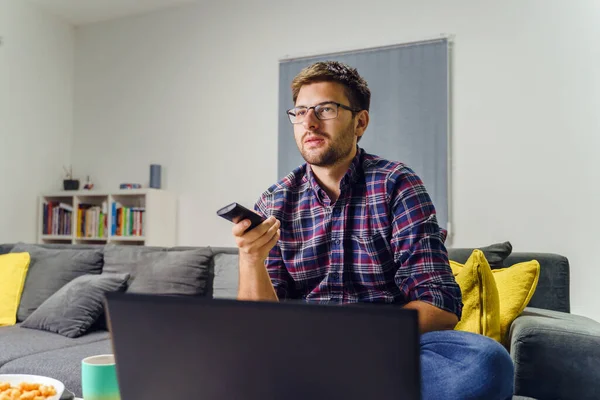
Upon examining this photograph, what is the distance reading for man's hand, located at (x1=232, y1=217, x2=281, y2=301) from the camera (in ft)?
3.50

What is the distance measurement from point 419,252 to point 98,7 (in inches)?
149

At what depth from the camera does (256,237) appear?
42.5 inches

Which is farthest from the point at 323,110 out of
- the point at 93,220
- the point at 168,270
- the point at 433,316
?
A: the point at 93,220

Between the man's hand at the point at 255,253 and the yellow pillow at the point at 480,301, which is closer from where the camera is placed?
the man's hand at the point at 255,253

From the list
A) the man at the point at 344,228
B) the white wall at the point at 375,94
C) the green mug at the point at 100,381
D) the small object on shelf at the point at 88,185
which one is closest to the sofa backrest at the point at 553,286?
the white wall at the point at 375,94

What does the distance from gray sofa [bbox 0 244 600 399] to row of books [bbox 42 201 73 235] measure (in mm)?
818

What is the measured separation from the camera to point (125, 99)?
417 cm

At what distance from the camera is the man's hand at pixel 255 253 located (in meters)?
1.07

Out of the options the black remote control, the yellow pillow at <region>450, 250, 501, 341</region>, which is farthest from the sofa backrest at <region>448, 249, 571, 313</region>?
the black remote control

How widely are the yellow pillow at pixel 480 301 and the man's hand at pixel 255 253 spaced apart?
75cm

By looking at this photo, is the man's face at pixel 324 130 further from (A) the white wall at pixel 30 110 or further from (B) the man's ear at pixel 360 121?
(A) the white wall at pixel 30 110

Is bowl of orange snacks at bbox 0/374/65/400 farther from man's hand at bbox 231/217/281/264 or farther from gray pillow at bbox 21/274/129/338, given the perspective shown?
gray pillow at bbox 21/274/129/338

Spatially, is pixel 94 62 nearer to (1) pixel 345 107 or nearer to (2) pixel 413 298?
(1) pixel 345 107

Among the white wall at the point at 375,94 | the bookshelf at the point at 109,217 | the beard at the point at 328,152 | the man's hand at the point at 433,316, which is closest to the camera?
the man's hand at the point at 433,316
